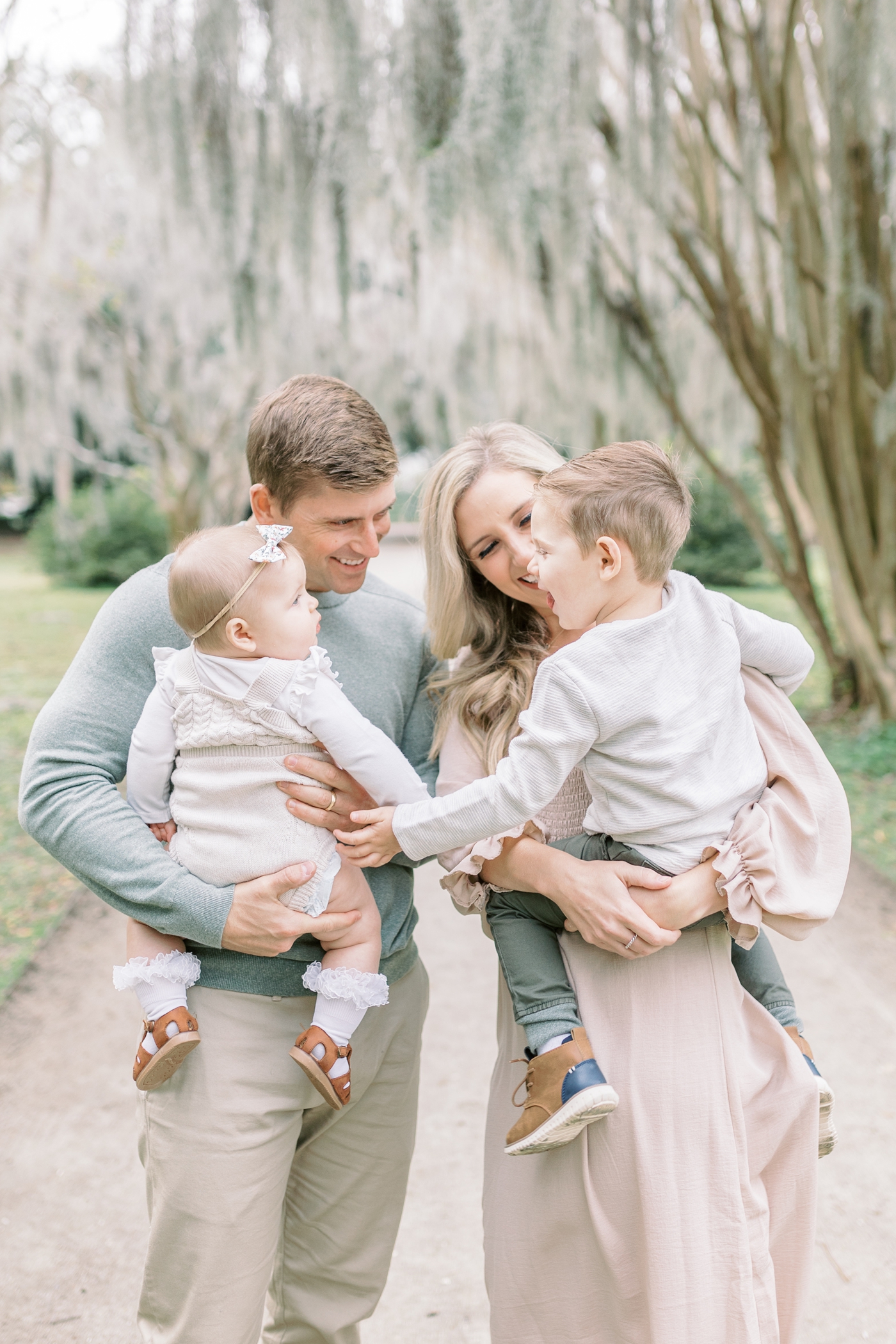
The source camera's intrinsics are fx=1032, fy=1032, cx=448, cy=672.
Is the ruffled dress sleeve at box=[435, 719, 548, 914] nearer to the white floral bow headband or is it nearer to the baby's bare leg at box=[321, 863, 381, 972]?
the baby's bare leg at box=[321, 863, 381, 972]

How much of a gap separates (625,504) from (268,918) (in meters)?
0.89

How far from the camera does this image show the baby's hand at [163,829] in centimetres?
186

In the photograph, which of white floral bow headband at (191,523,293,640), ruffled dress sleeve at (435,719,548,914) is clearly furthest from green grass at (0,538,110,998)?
white floral bow headband at (191,523,293,640)

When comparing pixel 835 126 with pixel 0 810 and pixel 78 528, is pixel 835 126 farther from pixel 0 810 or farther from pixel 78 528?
pixel 78 528

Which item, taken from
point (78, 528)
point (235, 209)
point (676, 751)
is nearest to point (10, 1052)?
point (676, 751)

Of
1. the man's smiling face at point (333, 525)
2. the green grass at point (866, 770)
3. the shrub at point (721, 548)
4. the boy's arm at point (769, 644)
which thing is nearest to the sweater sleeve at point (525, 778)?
the boy's arm at point (769, 644)

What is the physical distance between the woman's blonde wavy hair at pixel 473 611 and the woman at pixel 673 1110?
11cm

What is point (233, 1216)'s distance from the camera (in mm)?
1741

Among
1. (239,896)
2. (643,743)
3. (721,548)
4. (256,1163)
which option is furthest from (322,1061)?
(721,548)

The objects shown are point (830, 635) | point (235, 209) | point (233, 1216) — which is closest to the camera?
point (233, 1216)

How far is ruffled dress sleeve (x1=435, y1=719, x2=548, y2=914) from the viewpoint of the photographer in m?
1.80

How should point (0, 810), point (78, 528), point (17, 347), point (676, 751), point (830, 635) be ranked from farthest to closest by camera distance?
point (78, 528) < point (17, 347) < point (830, 635) < point (0, 810) < point (676, 751)

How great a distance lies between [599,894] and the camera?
1648 millimetres

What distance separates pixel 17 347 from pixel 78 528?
509cm
